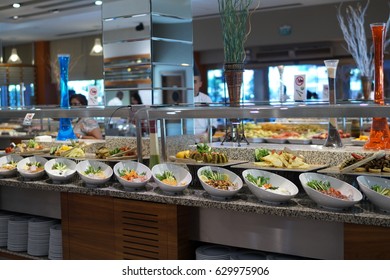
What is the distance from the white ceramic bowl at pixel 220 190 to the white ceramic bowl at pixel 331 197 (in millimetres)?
361

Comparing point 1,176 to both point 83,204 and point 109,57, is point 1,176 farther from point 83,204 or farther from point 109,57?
point 109,57

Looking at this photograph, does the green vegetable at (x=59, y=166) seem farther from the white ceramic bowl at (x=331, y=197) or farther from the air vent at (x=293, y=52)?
the air vent at (x=293, y=52)

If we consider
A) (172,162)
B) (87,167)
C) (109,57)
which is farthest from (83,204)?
(109,57)

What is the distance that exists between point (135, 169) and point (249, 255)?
3.13ft

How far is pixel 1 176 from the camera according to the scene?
4.29 metres

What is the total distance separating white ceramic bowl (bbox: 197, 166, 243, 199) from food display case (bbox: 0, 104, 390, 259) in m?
0.04

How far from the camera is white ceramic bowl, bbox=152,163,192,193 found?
326 centimetres

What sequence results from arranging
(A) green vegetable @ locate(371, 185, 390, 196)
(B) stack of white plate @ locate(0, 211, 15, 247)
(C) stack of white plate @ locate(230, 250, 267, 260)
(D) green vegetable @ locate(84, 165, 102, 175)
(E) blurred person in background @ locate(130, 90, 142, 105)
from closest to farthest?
(A) green vegetable @ locate(371, 185, 390, 196) → (C) stack of white plate @ locate(230, 250, 267, 260) → (D) green vegetable @ locate(84, 165, 102, 175) → (B) stack of white plate @ locate(0, 211, 15, 247) → (E) blurred person in background @ locate(130, 90, 142, 105)

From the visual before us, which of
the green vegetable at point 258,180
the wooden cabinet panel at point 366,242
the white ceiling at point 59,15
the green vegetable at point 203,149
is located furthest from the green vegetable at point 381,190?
the white ceiling at point 59,15

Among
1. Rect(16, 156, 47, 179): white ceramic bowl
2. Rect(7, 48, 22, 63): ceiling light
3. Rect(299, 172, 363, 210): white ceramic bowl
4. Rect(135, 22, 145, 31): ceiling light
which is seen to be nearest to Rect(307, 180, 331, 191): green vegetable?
Rect(299, 172, 363, 210): white ceramic bowl

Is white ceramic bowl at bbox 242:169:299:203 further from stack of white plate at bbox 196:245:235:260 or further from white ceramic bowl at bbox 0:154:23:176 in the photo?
white ceramic bowl at bbox 0:154:23:176

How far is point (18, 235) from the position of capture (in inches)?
166

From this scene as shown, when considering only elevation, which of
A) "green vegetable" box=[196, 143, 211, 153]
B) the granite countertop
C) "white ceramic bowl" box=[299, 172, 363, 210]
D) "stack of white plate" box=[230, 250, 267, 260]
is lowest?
"stack of white plate" box=[230, 250, 267, 260]
